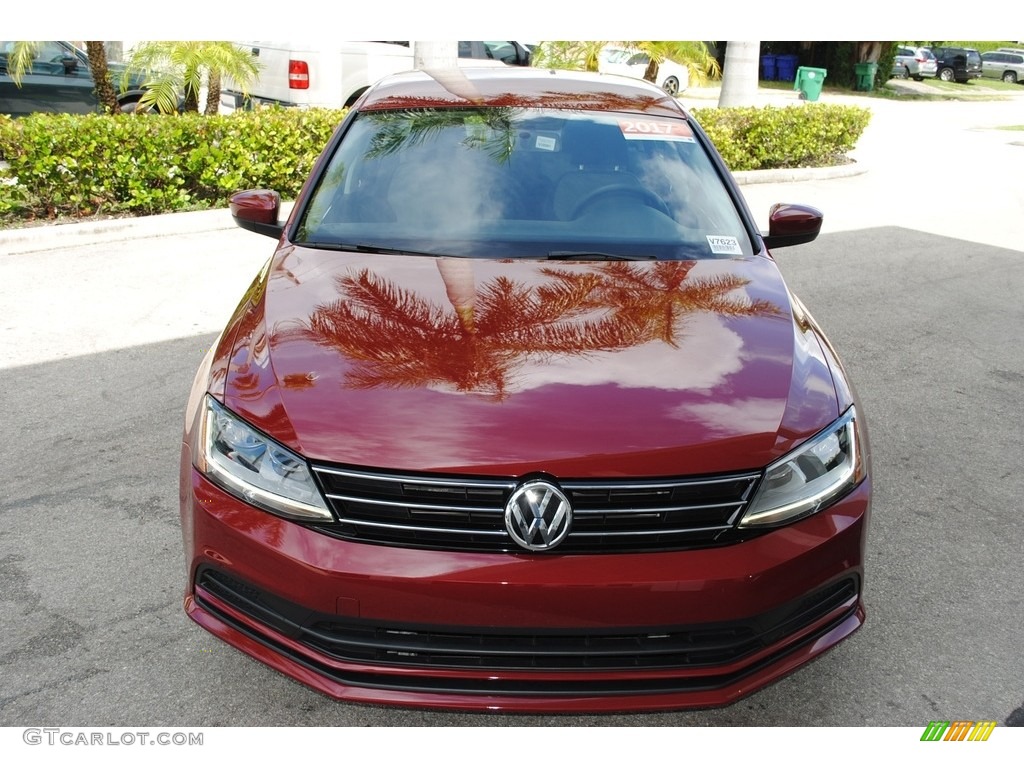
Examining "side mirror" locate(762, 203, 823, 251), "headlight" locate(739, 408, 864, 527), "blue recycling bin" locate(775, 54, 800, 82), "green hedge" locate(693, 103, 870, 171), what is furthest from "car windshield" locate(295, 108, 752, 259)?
"blue recycling bin" locate(775, 54, 800, 82)

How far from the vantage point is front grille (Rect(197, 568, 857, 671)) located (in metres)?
2.31

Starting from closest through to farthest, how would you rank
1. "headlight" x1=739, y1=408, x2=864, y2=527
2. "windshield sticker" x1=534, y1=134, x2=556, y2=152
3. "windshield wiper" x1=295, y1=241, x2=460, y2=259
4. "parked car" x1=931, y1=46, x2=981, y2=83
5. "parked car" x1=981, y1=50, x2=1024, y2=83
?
"headlight" x1=739, y1=408, x2=864, y2=527, "windshield wiper" x1=295, y1=241, x2=460, y2=259, "windshield sticker" x1=534, y1=134, x2=556, y2=152, "parked car" x1=931, y1=46, x2=981, y2=83, "parked car" x1=981, y1=50, x2=1024, y2=83

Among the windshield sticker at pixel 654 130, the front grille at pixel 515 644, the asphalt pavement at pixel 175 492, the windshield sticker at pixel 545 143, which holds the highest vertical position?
the windshield sticker at pixel 654 130

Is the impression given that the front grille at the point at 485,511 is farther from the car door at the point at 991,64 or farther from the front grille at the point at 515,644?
the car door at the point at 991,64

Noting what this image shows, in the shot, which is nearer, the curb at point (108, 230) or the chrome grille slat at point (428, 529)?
the chrome grille slat at point (428, 529)

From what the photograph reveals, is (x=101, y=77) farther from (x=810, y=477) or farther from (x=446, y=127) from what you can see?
(x=810, y=477)

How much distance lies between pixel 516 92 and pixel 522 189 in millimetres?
757

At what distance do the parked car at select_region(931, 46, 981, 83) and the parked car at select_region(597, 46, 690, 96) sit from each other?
25.5 meters

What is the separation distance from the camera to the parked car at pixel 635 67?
17234 millimetres

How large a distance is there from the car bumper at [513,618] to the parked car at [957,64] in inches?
1947

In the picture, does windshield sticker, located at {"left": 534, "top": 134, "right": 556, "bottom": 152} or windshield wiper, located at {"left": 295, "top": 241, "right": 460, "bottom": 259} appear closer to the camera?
windshield wiper, located at {"left": 295, "top": 241, "right": 460, "bottom": 259}

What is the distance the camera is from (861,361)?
19.7ft

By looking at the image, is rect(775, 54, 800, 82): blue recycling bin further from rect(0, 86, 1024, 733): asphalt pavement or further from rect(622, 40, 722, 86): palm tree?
rect(0, 86, 1024, 733): asphalt pavement

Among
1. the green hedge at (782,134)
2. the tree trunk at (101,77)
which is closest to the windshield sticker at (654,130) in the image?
the tree trunk at (101,77)
